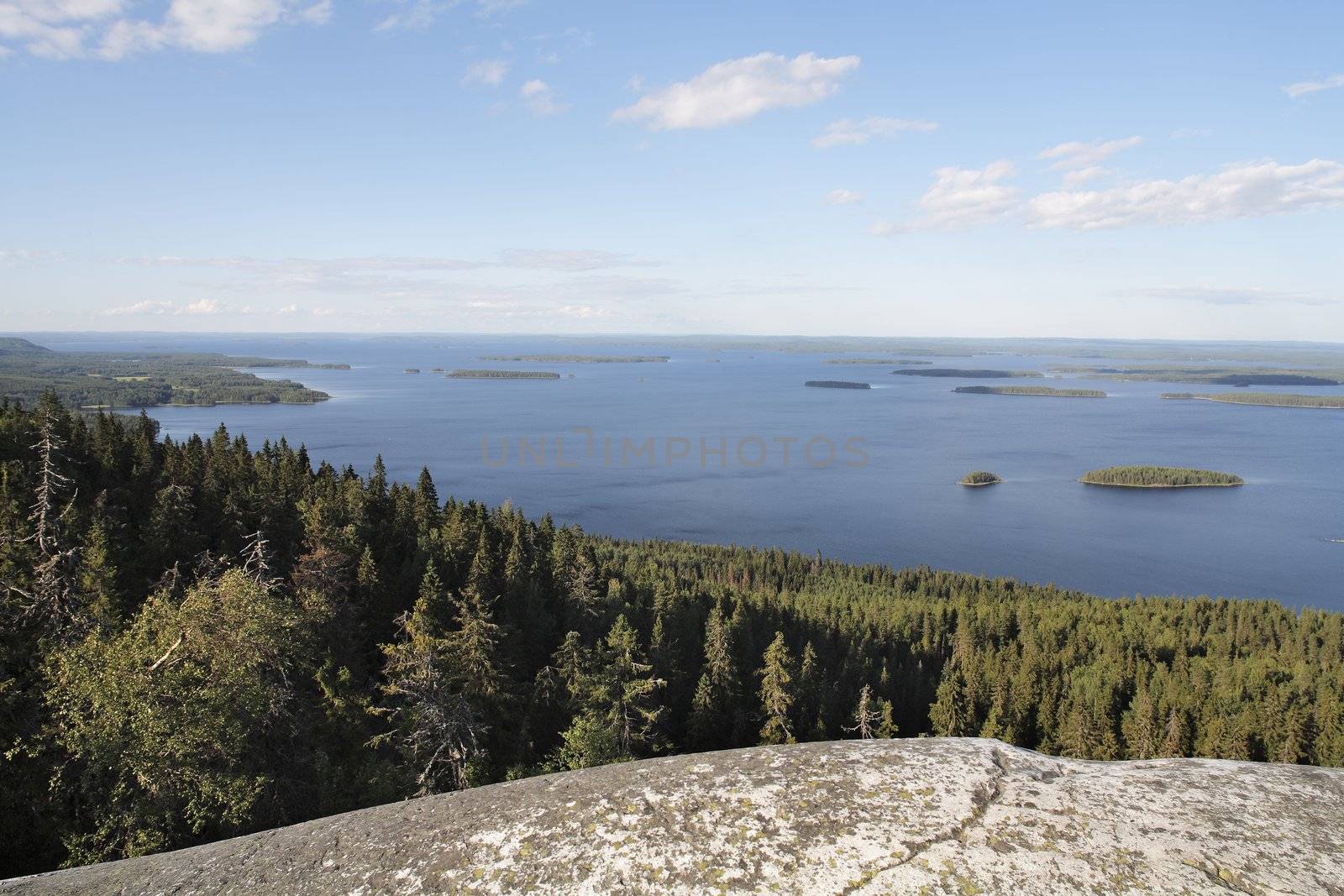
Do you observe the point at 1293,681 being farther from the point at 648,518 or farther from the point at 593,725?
the point at 648,518

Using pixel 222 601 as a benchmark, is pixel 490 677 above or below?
below

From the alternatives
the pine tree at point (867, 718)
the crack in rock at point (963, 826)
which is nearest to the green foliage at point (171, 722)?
the crack in rock at point (963, 826)

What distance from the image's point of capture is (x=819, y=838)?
3801mm

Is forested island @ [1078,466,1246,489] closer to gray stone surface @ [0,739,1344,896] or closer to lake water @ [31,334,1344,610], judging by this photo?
lake water @ [31,334,1344,610]

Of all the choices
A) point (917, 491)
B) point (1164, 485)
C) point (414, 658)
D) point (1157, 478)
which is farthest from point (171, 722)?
point (1157, 478)

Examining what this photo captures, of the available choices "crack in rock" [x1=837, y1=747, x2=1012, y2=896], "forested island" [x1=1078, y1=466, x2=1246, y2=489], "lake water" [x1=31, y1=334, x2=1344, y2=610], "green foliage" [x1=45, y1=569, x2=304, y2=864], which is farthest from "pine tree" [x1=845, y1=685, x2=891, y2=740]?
"forested island" [x1=1078, y1=466, x2=1246, y2=489]

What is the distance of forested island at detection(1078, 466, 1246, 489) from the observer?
426ft

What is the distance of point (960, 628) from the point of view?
54344 mm

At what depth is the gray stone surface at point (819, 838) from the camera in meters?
3.52

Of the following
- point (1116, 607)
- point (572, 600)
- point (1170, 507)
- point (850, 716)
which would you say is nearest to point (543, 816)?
point (572, 600)

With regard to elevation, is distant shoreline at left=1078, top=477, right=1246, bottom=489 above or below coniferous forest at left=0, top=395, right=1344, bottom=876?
below

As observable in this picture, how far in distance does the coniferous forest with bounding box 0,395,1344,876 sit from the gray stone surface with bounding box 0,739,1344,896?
7.49 meters

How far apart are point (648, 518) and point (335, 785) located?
285 ft

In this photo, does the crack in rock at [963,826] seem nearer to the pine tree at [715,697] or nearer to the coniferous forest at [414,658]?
the coniferous forest at [414,658]
